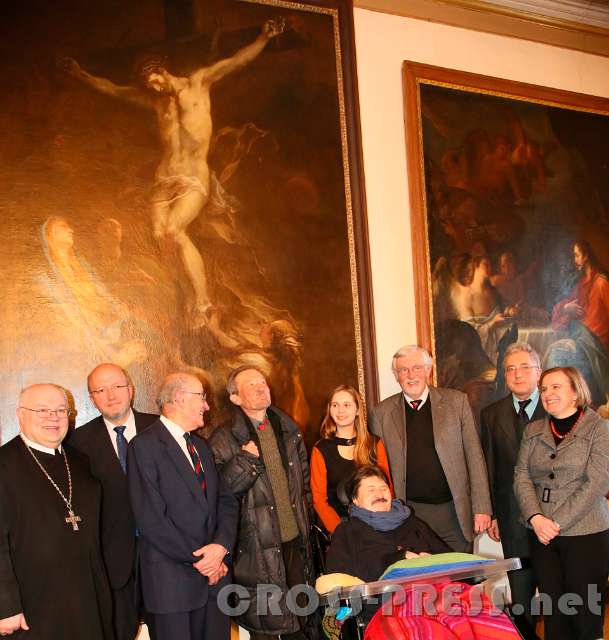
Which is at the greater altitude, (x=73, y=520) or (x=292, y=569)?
(x=73, y=520)

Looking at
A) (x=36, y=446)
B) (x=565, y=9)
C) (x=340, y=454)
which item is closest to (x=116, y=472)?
(x=36, y=446)

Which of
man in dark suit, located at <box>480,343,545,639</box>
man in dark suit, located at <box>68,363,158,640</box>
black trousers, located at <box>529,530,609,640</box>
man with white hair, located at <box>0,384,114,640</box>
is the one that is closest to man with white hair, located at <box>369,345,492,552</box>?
man in dark suit, located at <box>480,343,545,639</box>

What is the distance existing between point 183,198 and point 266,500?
2.36 meters

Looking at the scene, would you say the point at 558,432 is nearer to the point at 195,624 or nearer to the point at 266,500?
the point at 266,500

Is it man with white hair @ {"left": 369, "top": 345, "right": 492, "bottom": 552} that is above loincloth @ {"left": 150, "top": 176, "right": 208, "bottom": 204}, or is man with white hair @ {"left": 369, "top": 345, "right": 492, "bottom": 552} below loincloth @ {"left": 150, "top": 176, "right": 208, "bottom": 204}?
below

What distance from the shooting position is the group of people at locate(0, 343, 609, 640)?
12.4 feet

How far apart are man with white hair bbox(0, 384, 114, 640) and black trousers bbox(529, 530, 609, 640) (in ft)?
8.57

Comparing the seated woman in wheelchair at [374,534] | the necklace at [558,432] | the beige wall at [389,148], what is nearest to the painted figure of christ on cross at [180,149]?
the beige wall at [389,148]

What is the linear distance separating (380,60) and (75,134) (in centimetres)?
282

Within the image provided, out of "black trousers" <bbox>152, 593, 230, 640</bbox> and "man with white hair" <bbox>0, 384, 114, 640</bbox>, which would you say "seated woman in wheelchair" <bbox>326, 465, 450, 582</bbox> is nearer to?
"black trousers" <bbox>152, 593, 230, 640</bbox>

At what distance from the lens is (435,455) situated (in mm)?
5023

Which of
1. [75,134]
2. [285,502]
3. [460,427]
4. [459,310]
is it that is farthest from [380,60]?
[285,502]

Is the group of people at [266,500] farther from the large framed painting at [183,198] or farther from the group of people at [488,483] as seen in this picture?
the large framed painting at [183,198]

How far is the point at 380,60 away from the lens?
6.48 meters
